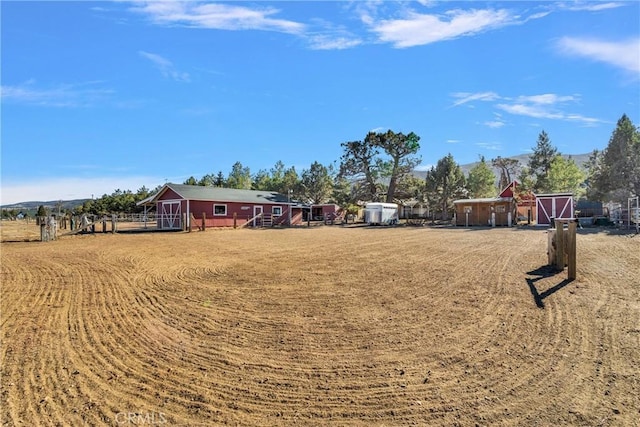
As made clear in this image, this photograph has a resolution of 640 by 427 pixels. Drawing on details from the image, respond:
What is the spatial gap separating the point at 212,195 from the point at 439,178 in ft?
92.9

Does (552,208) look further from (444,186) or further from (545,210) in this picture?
(444,186)

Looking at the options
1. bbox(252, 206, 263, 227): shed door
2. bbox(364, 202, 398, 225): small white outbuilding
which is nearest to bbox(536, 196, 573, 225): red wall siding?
bbox(364, 202, 398, 225): small white outbuilding

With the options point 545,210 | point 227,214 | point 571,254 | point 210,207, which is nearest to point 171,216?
point 210,207

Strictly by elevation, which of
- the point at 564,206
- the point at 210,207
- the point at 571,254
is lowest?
the point at 571,254

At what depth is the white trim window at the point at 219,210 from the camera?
3165 centimetres

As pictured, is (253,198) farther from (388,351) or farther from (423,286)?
(388,351)

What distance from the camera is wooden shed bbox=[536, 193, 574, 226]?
101ft

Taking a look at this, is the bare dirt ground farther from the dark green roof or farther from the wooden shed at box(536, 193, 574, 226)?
the wooden shed at box(536, 193, 574, 226)

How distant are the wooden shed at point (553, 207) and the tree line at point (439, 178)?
5129 millimetres

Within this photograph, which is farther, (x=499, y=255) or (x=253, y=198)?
(x=253, y=198)

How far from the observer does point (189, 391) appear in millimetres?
3750

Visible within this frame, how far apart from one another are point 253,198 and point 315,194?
2612 centimetres

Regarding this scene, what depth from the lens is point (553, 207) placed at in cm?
3106

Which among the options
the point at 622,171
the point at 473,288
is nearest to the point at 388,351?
the point at 473,288
